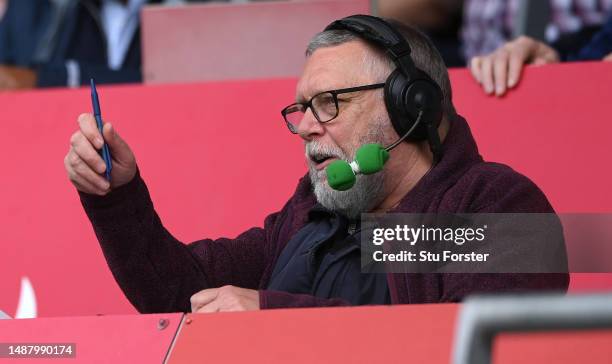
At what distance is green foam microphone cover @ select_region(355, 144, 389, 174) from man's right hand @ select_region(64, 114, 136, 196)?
0.45 m

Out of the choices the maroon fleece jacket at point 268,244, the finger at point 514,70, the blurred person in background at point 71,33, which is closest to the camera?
the maroon fleece jacket at point 268,244

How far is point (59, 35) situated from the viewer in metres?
4.56

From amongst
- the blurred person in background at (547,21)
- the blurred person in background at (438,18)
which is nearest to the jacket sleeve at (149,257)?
the blurred person in background at (547,21)

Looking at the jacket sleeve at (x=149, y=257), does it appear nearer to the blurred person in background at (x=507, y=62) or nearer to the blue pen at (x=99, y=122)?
the blue pen at (x=99, y=122)

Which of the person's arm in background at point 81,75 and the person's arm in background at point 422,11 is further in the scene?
the person's arm in background at point 422,11

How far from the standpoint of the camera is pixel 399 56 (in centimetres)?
225

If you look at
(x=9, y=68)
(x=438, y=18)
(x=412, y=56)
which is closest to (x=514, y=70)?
(x=412, y=56)

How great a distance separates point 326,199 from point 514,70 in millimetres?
737

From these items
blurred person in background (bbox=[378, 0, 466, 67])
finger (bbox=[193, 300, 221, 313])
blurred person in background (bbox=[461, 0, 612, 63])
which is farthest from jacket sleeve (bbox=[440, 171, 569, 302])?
blurred person in background (bbox=[378, 0, 466, 67])

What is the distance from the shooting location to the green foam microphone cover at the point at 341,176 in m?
2.09

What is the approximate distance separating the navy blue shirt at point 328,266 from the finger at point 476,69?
0.68 metres

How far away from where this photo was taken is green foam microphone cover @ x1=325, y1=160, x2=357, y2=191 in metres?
2.09

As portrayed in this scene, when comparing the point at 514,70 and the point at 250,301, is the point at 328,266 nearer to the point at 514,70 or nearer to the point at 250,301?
the point at 250,301

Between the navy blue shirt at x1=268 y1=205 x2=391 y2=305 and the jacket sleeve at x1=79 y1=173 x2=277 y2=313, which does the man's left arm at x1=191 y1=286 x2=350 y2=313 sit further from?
the jacket sleeve at x1=79 y1=173 x2=277 y2=313
